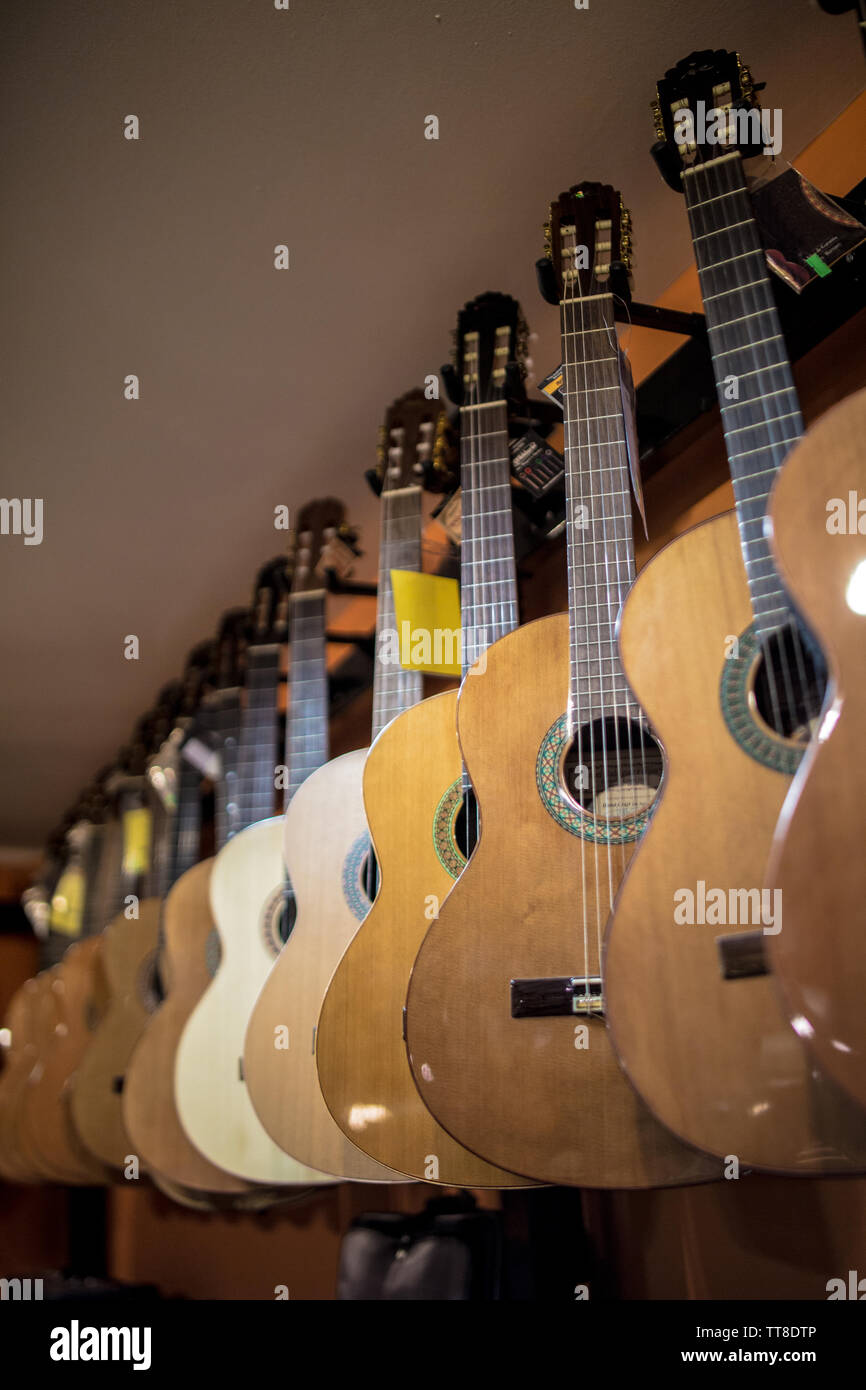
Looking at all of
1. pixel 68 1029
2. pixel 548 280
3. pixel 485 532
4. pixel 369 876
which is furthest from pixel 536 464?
pixel 68 1029

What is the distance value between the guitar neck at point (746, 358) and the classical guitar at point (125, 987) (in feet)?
7.90

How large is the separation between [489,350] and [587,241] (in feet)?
1.32

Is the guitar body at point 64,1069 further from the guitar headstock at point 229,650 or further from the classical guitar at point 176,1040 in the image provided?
the guitar headstock at point 229,650

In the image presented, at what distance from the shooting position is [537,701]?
5.17ft

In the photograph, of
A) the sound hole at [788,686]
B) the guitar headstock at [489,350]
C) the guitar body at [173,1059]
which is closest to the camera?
the sound hole at [788,686]

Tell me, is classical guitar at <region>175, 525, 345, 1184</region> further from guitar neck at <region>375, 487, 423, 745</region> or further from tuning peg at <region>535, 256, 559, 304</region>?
tuning peg at <region>535, 256, 559, 304</region>

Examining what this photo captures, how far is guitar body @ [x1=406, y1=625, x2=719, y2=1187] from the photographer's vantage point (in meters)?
1.27

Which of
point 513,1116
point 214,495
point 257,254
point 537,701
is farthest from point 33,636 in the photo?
point 513,1116

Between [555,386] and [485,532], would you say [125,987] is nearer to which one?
[485,532]

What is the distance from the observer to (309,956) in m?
2.08

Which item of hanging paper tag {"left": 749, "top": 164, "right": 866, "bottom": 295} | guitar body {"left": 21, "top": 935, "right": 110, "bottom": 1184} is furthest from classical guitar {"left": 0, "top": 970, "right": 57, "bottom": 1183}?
hanging paper tag {"left": 749, "top": 164, "right": 866, "bottom": 295}

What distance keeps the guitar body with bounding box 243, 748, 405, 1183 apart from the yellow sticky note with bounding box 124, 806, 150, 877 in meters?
2.31

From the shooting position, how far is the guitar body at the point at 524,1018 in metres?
1.27

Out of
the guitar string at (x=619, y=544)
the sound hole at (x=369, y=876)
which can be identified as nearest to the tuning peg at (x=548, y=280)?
the guitar string at (x=619, y=544)
